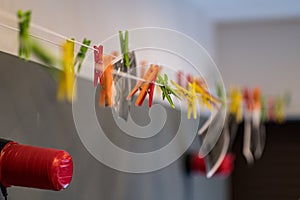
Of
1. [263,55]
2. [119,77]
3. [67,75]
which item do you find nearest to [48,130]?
[119,77]

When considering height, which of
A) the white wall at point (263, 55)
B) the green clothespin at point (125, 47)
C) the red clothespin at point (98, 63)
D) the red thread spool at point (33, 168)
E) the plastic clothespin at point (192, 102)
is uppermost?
the white wall at point (263, 55)

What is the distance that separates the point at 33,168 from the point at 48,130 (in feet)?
1.10

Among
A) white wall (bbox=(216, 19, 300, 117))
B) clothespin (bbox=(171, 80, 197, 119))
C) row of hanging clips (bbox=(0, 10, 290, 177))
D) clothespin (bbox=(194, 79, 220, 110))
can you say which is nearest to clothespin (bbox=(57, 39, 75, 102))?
row of hanging clips (bbox=(0, 10, 290, 177))

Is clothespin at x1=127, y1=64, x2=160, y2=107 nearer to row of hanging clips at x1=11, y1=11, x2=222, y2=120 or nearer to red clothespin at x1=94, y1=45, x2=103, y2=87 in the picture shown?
row of hanging clips at x1=11, y1=11, x2=222, y2=120

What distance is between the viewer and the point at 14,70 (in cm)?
114

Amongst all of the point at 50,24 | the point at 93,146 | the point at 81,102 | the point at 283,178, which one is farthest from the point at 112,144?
the point at 283,178

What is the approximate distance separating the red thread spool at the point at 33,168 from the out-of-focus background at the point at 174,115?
14 cm

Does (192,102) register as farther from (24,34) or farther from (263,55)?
(263,55)

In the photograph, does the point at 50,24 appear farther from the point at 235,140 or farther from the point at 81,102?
the point at 235,140

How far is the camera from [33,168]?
95 centimetres

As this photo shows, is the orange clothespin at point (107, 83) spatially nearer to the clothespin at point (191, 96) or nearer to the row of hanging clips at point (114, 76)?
the row of hanging clips at point (114, 76)

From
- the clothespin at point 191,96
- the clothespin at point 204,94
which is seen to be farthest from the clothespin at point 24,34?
the clothespin at point 204,94

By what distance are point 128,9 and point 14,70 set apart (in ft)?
2.58

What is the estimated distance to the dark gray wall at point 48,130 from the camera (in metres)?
1.13
